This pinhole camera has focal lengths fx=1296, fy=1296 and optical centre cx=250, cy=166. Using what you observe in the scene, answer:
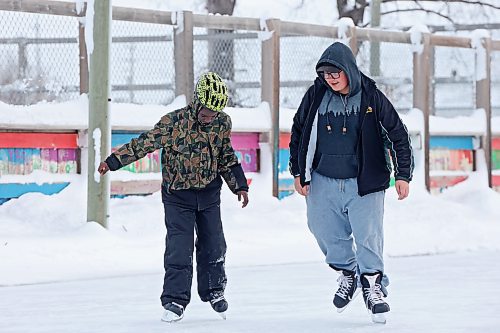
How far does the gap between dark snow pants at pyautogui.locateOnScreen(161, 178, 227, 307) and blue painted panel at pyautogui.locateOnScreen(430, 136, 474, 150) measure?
28.3 feet

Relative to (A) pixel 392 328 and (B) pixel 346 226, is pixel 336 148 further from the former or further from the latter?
(A) pixel 392 328

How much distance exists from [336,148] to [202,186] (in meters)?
0.74

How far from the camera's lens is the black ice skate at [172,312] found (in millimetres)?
6777

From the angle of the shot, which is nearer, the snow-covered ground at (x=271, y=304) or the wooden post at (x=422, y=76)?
the snow-covered ground at (x=271, y=304)

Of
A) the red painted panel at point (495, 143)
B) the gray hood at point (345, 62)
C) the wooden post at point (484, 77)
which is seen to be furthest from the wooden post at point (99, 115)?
the red painted panel at point (495, 143)

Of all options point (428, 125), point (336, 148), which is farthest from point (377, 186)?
point (428, 125)

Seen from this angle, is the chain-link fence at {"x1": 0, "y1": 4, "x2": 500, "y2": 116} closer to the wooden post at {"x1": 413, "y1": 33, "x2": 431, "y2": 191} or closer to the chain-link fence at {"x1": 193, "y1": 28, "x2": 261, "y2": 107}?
the chain-link fence at {"x1": 193, "y1": 28, "x2": 261, "y2": 107}

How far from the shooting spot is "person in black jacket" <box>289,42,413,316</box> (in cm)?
679

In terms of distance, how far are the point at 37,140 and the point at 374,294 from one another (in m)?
4.96

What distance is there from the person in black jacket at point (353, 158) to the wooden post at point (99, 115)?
372cm

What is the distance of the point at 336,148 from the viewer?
684cm

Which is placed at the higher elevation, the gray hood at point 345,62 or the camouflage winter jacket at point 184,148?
the gray hood at point 345,62

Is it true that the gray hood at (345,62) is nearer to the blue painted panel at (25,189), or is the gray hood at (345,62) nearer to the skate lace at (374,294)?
the skate lace at (374,294)

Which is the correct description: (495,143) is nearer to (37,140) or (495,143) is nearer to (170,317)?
(37,140)
